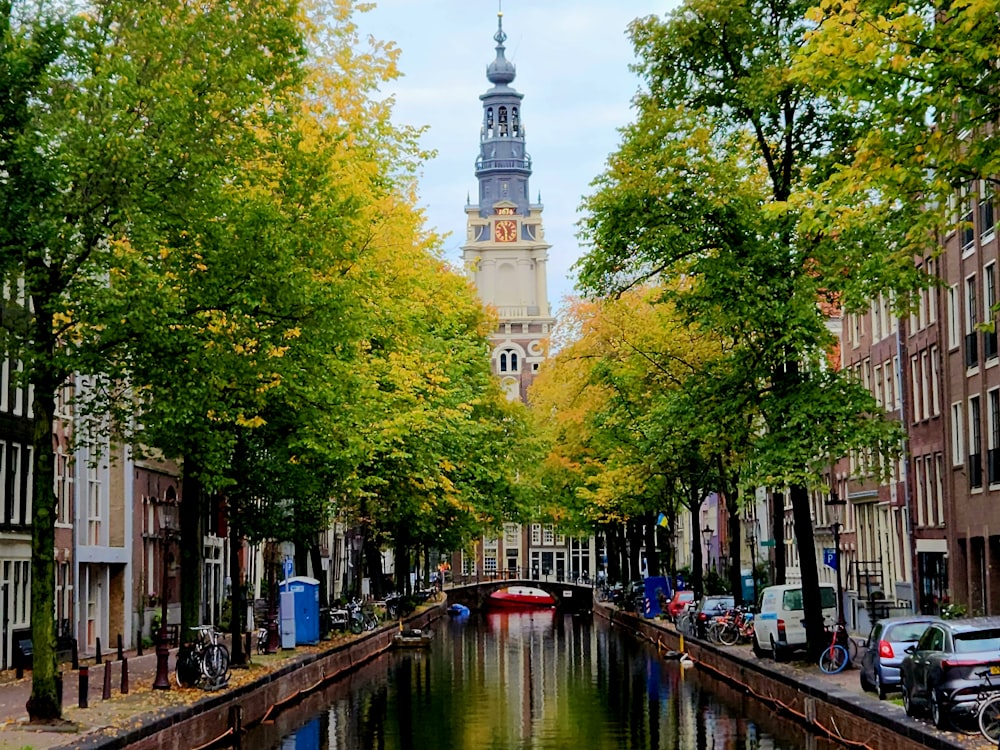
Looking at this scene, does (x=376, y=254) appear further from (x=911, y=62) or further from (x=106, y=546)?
(x=911, y=62)

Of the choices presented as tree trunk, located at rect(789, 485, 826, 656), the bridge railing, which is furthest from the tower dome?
tree trunk, located at rect(789, 485, 826, 656)

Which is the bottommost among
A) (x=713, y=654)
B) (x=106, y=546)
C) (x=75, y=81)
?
(x=713, y=654)

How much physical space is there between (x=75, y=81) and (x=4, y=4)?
307 cm

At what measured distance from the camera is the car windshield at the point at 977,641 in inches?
1000

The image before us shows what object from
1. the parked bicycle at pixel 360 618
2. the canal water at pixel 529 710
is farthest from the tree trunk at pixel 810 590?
the parked bicycle at pixel 360 618

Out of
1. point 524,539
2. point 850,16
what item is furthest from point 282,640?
point 524,539

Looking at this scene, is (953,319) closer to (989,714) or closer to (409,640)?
(409,640)

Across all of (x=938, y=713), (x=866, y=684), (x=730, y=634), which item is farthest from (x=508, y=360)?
(x=938, y=713)

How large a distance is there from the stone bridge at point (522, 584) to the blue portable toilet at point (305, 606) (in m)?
80.7

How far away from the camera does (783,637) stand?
42688mm

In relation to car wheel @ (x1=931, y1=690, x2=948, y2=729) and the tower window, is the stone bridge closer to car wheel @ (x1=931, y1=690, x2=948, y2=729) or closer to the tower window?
the tower window

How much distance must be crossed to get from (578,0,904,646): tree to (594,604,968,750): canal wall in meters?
2.36

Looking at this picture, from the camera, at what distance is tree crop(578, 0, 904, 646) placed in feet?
123

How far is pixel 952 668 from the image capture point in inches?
981
